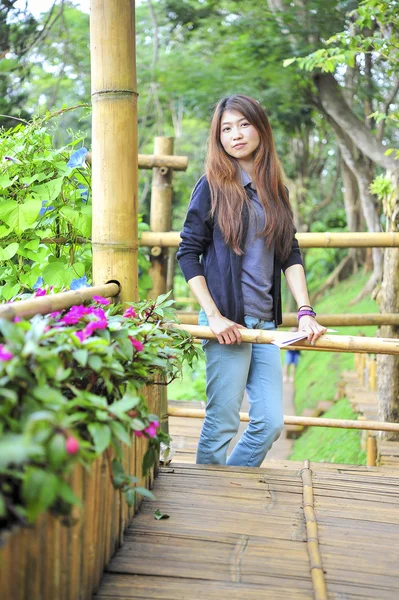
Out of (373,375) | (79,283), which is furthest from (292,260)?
(373,375)

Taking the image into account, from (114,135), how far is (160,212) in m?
1.32

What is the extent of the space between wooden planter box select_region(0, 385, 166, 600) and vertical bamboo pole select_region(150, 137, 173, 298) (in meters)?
1.78

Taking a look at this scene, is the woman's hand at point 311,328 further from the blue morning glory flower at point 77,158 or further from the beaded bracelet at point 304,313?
the blue morning glory flower at point 77,158

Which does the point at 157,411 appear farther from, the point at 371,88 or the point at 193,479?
the point at 371,88

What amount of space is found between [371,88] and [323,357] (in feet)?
11.9

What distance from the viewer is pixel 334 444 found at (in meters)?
5.66

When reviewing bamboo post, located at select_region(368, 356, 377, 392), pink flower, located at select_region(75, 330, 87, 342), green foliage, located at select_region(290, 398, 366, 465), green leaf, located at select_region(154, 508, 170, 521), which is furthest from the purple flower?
bamboo post, located at select_region(368, 356, 377, 392)

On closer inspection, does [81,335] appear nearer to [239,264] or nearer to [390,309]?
[239,264]

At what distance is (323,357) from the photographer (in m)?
9.21

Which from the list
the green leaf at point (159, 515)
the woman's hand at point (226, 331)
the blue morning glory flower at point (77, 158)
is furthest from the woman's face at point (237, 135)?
the green leaf at point (159, 515)

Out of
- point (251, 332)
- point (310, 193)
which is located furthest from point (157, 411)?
point (310, 193)

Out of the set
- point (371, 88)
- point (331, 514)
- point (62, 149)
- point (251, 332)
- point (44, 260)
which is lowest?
point (331, 514)

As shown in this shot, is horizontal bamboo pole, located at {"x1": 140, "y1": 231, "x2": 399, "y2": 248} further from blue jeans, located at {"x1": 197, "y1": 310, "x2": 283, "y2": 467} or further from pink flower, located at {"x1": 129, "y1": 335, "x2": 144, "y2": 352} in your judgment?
pink flower, located at {"x1": 129, "y1": 335, "x2": 144, "y2": 352}

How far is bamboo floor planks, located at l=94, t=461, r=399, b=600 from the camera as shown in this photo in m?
1.50
